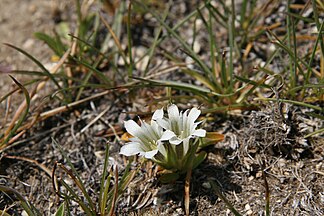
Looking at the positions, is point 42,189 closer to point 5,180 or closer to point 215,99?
point 5,180

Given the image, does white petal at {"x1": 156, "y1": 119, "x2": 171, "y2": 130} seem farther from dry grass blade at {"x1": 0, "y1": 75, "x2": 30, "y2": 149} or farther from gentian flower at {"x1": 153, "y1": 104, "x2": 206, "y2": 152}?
dry grass blade at {"x1": 0, "y1": 75, "x2": 30, "y2": 149}

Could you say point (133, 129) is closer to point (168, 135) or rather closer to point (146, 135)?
point (146, 135)

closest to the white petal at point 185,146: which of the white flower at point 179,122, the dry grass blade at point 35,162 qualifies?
the white flower at point 179,122

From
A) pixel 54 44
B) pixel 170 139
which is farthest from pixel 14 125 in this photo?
pixel 170 139

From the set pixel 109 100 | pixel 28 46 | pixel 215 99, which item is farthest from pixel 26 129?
pixel 215 99

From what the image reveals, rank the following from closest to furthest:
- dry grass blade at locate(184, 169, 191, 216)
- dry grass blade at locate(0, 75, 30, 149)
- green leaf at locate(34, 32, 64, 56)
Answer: dry grass blade at locate(184, 169, 191, 216), dry grass blade at locate(0, 75, 30, 149), green leaf at locate(34, 32, 64, 56)

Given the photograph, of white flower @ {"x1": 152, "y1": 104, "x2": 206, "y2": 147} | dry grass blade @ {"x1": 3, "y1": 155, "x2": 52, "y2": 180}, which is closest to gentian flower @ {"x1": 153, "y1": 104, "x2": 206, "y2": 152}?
white flower @ {"x1": 152, "y1": 104, "x2": 206, "y2": 147}

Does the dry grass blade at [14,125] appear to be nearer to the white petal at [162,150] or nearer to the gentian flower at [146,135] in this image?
the gentian flower at [146,135]
